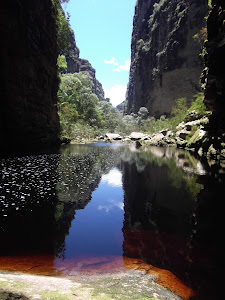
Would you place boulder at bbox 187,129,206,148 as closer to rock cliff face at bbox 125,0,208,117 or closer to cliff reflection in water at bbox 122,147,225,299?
cliff reflection in water at bbox 122,147,225,299

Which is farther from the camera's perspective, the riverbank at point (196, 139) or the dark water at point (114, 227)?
the riverbank at point (196, 139)

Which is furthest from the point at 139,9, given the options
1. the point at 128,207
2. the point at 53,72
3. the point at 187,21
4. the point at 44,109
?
the point at 128,207

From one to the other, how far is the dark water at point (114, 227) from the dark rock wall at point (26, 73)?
11.1 meters

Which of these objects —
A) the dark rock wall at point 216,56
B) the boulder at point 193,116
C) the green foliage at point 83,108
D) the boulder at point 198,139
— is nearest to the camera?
the dark rock wall at point 216,56

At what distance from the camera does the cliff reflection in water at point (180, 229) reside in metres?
3.75

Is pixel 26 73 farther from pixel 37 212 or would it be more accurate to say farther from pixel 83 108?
pixel 83 108

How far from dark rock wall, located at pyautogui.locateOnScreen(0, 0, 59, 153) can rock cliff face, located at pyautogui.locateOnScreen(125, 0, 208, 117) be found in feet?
115

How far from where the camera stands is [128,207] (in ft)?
23.7

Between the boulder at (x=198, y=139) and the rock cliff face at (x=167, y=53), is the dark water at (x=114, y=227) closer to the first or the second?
the boulder at (x=198, y=139)

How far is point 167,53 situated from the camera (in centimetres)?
5197

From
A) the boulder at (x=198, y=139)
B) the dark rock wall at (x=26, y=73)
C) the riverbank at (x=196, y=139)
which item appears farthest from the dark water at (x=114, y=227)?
the boulder at (x=198, y=139)

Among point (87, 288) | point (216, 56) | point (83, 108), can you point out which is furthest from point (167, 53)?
point (87, 288)

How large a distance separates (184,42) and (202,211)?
52.6 meters

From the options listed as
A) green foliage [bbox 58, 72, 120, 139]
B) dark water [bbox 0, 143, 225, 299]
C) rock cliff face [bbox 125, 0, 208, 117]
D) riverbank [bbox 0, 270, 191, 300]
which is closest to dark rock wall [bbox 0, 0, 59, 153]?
→ dark water [bbox 0, 143, 225, 299]
